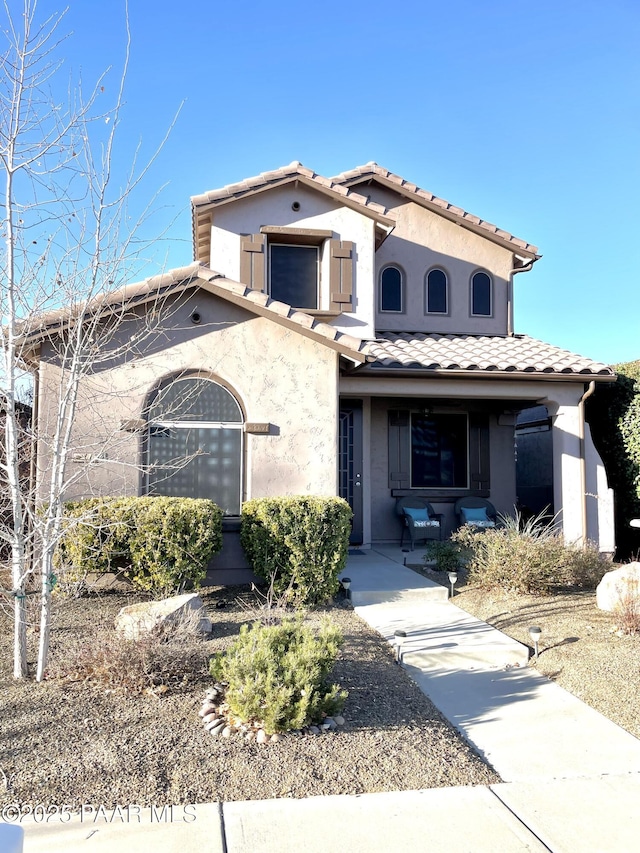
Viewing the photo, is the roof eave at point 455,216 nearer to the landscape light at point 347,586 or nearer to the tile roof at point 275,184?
the tile roof at point 275,184

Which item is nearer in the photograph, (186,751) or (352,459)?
(186,751)

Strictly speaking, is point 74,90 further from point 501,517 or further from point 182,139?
point 501,517

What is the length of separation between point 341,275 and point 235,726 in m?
8.59

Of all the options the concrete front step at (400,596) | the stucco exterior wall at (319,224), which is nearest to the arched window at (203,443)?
the concrete front step at (400,596)

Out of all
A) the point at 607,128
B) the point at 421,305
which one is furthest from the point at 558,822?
the point at 607,128

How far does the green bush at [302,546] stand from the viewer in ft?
25.4

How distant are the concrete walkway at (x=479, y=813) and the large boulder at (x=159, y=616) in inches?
81.9

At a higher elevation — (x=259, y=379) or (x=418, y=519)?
(x=259, y=379)

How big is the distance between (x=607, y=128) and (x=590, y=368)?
5.28 m

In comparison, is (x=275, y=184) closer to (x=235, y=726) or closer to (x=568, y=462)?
(x=568, y=462)

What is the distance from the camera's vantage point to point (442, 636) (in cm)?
680

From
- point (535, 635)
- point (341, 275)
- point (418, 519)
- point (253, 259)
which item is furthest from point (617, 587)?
point (253, 259)

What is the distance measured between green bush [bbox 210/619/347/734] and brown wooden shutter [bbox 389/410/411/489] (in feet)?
25.3

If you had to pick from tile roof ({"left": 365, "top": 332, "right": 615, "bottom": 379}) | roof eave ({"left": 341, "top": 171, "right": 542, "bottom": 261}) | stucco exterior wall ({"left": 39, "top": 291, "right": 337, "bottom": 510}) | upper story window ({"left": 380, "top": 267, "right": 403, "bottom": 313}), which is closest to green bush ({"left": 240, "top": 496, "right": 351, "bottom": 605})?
stucco exterior wall ({"left": 39, "top": 291, "right": 337, "bottom": 510})
